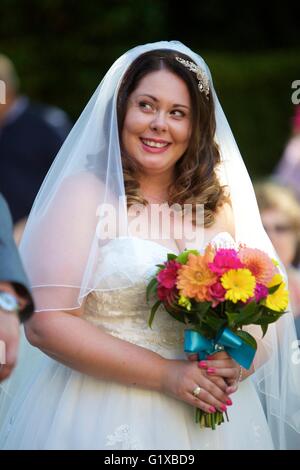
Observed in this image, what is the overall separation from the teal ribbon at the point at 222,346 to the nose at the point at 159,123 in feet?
2.69

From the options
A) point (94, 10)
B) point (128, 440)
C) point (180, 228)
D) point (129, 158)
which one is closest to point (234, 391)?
point (128, 440)

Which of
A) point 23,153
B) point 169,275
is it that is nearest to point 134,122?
point 169,275

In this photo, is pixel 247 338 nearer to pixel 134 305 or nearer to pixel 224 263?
pixel 224 263

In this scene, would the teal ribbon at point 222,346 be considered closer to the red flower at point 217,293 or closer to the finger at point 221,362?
the finger at point 221,362

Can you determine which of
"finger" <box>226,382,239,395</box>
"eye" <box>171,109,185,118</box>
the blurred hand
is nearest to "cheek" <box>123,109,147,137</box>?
"eye" <box>171,109,185,118</box>

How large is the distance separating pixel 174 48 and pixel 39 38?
836 centimetres

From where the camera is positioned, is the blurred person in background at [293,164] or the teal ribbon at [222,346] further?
the blurred person in background at [293,164]

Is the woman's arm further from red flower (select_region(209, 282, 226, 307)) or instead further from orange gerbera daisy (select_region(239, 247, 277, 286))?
orange gerbera daisy (select_region(239, 247, 277, 286))

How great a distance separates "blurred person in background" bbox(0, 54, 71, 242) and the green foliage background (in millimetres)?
4157

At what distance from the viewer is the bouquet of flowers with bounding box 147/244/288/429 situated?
3510 mm

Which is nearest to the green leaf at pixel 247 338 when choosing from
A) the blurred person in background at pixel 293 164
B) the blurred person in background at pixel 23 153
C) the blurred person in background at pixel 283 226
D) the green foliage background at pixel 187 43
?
the blurred person in background at pixel 283 226

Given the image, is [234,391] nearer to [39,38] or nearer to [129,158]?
[129,158]

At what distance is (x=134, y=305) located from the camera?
3.76 metres

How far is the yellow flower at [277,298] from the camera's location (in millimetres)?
3572
